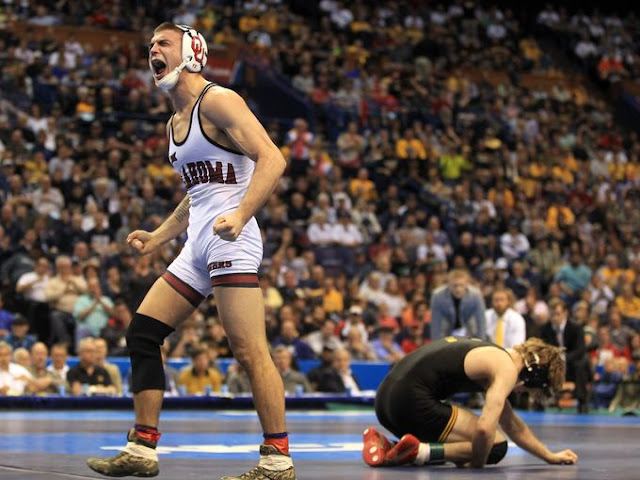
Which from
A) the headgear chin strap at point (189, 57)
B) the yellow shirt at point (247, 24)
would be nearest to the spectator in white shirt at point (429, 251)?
the yellow shirt at point (247, 24)

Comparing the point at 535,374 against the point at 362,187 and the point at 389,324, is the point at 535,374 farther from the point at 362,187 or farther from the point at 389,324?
the point at 362,187

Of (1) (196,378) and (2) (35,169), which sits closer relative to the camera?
(1) (196,378)

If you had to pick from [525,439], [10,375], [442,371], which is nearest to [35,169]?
[10,375]

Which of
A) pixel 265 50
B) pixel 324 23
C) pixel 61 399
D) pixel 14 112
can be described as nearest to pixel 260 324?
pixel 61 399

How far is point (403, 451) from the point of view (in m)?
6.58

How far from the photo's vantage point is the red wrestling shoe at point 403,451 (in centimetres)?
655

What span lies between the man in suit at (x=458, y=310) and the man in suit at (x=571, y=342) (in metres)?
1.69

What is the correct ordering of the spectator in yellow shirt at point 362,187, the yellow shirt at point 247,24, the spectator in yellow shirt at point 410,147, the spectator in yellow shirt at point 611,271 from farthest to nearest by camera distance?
the yellow shirt at point 247,24
the spectator in yellow shirt at point 410,147
the spectator in yellow shirt at point 362,187
the spectator in yellow shirt at point 611,271

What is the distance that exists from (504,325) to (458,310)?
35.5 inches

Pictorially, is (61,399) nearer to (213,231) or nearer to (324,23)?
(213,231)

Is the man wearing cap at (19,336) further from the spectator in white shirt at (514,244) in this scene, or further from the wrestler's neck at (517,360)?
the spectator in white shirt at (514,244)

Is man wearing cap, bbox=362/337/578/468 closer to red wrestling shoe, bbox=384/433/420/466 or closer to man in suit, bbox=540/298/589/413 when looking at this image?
red wrestling shoe, bbox=384/433/420/466

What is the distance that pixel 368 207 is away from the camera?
60.8 ft

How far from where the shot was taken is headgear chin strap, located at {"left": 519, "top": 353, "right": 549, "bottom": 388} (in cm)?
657
